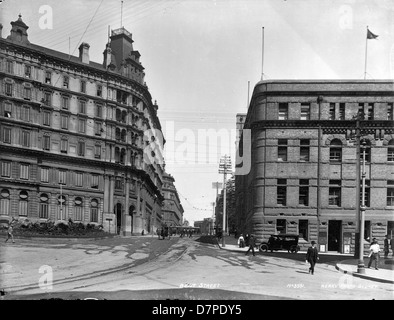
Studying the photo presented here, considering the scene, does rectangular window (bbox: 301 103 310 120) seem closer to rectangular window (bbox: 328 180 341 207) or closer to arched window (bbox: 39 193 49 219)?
rectangular window (bbox: 328 180 341 207)

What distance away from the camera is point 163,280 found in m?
16.0

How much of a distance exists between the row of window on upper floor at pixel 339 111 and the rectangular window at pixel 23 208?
3290cm

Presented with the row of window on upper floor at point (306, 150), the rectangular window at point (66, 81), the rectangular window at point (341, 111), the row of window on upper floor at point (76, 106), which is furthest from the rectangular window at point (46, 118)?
the rectangular window at point (341, 111)

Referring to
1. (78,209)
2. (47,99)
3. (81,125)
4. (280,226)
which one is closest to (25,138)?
(47,99)

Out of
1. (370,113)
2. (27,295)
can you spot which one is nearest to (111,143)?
(370,113)

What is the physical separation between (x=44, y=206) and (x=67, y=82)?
54.6ft

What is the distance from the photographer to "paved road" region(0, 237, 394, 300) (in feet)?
→ 43.5

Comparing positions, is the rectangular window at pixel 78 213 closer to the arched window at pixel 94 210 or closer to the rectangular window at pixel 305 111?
the arched window at pixel 94 210

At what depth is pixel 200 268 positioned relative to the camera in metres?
20.3

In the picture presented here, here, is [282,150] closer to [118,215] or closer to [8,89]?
[8,89]

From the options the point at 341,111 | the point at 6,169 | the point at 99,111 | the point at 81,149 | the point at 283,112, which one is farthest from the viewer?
the point at 99,111

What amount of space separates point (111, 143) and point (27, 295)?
5067cm

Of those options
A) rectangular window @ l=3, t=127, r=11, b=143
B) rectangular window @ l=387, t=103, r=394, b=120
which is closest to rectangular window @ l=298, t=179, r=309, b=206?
rectangular window @ l=387, t=103, r=394, b=120
